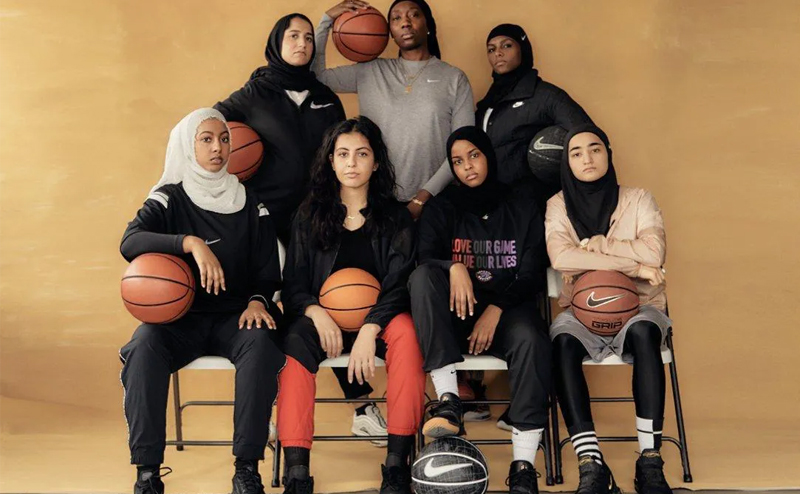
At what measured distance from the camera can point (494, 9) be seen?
4855 mm

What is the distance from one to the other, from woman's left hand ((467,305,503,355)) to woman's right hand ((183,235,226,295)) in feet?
3.28

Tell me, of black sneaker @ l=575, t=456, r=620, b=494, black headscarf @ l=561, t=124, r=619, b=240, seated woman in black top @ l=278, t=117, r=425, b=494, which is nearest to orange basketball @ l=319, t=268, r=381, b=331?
seated woman in black top @ l=278, t=117, r=425, b=494

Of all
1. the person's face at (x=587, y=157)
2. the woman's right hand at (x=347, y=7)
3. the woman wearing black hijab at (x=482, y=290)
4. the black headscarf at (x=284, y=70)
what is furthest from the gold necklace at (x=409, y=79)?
the person's face at (x=587, y=157)

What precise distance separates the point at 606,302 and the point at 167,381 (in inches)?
66.5

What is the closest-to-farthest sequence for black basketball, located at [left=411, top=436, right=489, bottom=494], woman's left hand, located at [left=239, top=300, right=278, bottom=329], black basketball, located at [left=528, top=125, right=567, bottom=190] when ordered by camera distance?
black basketball, located at [left=411, top=436, right=489, bottom=494]
woman's left hand, located at [left=239, top=300, right=278, bottom=329]
black basketball, located at [left=528, top=125, right=567, bottom=190]

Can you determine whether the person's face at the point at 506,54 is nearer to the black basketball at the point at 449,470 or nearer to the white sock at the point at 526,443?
the white sock at the point at 526,443

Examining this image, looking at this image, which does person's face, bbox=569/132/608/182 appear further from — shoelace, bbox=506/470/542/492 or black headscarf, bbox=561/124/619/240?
shoelace, bbox=506/470/542/492

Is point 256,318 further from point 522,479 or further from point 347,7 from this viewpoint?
point 347,7

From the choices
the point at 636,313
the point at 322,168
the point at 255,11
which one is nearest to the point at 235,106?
the point at 322,168

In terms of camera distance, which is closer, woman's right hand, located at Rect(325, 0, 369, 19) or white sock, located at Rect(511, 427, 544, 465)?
white sock, located at Rect(511, 427, 544, 465)

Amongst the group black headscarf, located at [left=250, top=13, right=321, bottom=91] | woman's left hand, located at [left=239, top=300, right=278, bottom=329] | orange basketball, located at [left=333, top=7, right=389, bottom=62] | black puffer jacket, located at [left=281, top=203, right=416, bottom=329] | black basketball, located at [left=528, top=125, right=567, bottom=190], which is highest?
orange basketball, located at [left=333, top=7, right=389, bottom=62]

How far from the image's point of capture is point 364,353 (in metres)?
3.37

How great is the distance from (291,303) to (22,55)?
8.25 ft

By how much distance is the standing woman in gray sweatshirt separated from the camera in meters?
4.25
